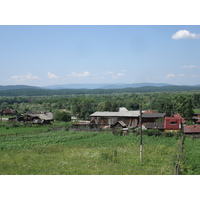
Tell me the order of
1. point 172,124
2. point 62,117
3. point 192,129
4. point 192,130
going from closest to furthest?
point 192,130, point 192,129, point 172,124, point 62,117

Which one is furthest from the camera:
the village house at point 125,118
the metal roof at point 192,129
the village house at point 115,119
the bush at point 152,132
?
the village house at point 115,119

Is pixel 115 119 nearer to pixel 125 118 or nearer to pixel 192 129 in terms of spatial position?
pixel 125 118

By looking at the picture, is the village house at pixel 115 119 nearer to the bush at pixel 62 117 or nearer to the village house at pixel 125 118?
the village house at pixel 125 118

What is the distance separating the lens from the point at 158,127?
117ft

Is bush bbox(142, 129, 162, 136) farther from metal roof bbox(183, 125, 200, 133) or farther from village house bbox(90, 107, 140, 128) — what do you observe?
village house bbox(90, 107, 140, 128)

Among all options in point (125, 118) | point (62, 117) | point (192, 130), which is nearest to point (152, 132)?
point (192, 130)

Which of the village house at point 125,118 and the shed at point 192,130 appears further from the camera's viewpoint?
the village house at point 125,118

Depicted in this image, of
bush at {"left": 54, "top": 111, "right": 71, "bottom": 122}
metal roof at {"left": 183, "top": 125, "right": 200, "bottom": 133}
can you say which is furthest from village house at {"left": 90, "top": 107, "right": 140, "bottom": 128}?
bush at {"left": 54, "top": 111, "right": 71, "bottom": 122}

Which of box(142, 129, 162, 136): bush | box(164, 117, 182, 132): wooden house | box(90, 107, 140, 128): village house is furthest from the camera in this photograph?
box(90, 107, 140, 128): village house

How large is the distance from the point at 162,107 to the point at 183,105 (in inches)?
274

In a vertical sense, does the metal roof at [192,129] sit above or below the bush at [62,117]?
above

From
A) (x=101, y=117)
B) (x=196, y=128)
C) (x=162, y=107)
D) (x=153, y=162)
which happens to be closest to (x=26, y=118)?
(x=101, y=117)

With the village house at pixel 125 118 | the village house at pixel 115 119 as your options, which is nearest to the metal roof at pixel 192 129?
the village house at pixel 125 118

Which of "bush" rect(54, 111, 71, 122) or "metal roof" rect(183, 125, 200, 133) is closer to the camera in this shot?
"metal roof" rect(183, 125, 200, 133)
